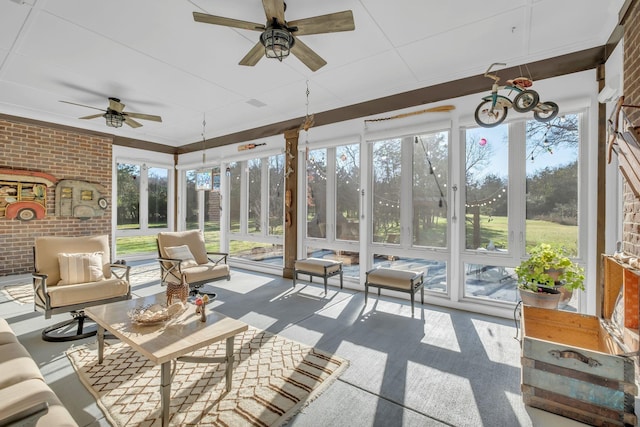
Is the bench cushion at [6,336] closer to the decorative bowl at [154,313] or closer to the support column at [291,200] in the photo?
the decorative bowl at [154,313]

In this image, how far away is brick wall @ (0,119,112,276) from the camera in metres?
5.29

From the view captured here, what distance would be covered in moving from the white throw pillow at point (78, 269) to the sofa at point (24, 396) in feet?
4.87

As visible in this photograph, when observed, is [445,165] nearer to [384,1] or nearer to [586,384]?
[384,1]

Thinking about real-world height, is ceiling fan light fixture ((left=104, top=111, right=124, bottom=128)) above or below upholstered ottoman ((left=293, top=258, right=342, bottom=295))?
above

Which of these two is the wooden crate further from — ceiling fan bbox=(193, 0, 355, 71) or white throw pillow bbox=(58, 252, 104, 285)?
white throw pillow bbox=(58, 252, 104, 285)

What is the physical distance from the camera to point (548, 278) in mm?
2525

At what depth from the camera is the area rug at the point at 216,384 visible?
1866 millimetres

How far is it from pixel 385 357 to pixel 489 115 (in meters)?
2.68

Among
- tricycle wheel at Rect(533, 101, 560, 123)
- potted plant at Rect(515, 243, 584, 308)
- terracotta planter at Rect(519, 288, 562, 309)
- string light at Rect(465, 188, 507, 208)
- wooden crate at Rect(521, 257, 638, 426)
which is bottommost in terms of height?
wooden crate at Rect(521, 257, 638, 426)

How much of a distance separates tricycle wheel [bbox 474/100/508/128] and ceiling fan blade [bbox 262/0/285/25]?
2248 millimetres

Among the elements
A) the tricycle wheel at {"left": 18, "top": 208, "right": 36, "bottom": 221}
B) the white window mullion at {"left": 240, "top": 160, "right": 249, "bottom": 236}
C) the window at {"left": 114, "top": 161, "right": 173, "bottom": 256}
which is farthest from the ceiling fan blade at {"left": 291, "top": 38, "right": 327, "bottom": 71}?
the window at {"left": 114, "top": 161, "right": 173, "bottom": 256}

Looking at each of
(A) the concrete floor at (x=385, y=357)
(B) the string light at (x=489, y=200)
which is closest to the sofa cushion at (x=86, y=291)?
(A) the concrete floor at (x=385, y=357)

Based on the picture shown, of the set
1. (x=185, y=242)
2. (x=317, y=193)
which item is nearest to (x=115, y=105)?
(x=185, y=242)

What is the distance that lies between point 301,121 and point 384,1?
304cm
